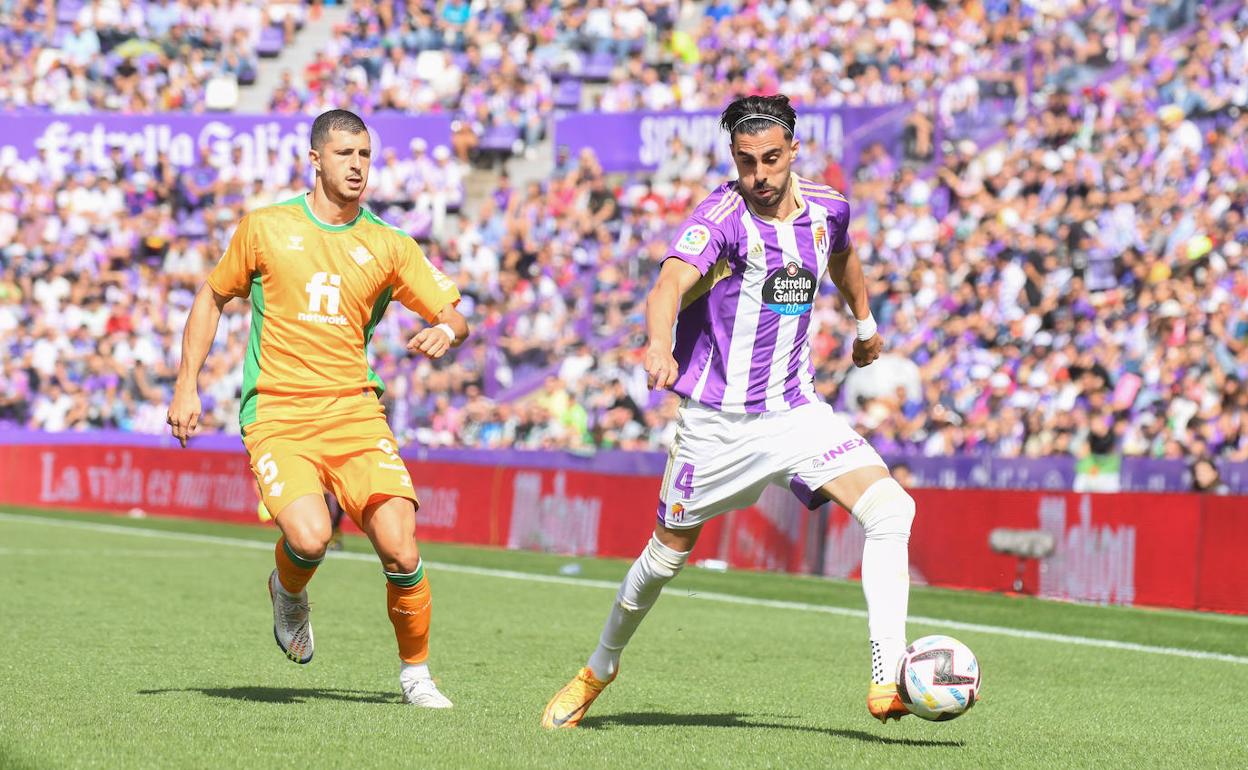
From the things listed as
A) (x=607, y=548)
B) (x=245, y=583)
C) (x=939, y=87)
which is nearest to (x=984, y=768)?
(x=245, y=583)

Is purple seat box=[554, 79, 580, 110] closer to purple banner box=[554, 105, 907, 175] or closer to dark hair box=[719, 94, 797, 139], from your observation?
purple banner box=[554, 105, 907, 175]

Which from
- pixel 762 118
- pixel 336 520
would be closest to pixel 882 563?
pixel 762 118

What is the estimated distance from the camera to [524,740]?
7.08 metres

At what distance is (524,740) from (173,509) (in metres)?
20.9

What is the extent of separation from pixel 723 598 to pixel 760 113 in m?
8.51

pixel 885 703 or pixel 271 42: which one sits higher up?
pixel 271 42

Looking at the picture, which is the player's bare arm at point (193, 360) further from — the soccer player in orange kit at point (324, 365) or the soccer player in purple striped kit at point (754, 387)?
the soccer player in purple striped kit at point (754, 387)

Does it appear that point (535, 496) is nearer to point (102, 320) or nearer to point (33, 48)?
point (102, 320)

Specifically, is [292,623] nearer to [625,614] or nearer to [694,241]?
[625,614]

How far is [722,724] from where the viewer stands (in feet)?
25.4

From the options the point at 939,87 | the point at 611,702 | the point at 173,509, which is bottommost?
the point at 173,509

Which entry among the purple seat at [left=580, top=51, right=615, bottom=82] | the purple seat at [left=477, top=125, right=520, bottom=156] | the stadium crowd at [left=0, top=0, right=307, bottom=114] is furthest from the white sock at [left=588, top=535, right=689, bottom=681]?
the stadium crowd at [left=0, top=0, right=307, bottom=114]

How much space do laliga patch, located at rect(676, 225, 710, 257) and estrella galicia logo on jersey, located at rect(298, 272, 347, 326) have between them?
61.3 inches

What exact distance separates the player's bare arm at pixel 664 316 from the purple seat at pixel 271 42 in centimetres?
2955
